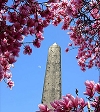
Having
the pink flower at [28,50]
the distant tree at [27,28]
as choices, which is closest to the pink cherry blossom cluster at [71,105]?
the distant tree at [27,28]

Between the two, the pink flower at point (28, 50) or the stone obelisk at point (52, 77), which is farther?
the stone obelisk at point (52, 77)

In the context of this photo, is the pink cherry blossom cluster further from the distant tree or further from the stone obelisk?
the stone obelisk

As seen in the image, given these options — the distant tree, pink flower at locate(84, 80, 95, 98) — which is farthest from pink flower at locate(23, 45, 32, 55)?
pink flower at locate(84, 80, 95, 98)

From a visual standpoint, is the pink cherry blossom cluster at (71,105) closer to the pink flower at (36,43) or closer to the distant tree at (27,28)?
the distant tree at (27,28)

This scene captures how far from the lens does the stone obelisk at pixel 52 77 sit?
4.98m

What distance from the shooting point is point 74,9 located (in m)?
4.83

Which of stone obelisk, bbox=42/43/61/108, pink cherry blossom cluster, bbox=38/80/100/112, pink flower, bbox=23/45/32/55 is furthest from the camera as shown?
stone obelisk, bbox=42/43/61/108

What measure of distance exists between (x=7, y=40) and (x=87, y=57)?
3343 millimetres

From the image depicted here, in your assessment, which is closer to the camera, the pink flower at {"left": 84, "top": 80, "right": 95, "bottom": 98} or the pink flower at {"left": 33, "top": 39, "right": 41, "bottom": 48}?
the pink flower at {"left": 84, "top": 80, "right": 95, "bottom": 98}

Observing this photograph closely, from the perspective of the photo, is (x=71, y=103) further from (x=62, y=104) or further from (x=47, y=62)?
(x=47, y=62)

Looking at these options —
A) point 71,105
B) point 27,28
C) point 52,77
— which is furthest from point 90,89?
point 52,77

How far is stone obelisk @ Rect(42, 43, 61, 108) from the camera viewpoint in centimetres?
498

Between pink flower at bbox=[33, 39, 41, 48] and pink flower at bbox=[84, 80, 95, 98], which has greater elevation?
pink flower at bbox=[33, 39, 41, 48]

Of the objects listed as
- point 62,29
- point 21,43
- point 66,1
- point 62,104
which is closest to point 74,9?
point 66,1
